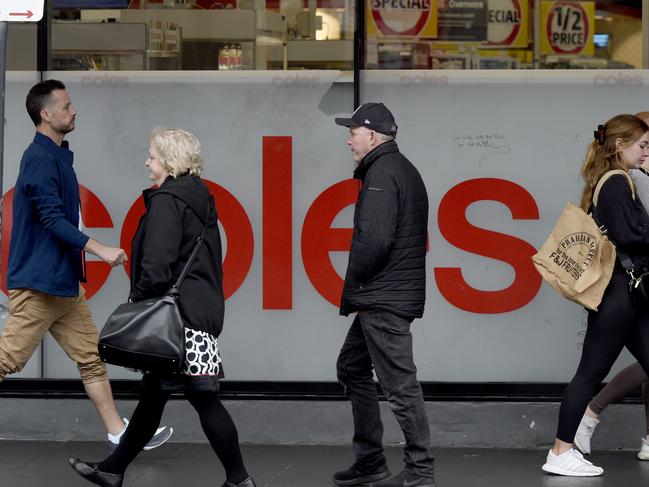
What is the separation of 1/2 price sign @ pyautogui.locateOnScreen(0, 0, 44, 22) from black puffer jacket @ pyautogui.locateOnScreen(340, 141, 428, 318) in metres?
1.70

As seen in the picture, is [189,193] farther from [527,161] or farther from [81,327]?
[527,161]

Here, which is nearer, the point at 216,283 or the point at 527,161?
the point at 216,283

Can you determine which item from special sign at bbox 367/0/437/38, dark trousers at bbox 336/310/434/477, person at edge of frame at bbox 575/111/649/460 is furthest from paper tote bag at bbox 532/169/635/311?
special sign at bbox 367/0/437/38

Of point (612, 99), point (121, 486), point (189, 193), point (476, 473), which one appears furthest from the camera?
point (612, 99)

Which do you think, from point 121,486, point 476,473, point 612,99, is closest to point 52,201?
point 121,486

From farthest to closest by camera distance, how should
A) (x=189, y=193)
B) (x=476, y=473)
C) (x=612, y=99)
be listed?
1. (x=612, y=99)
2. (x=476, y=473)
3. (x=189, y=193)

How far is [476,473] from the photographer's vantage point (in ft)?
23.1

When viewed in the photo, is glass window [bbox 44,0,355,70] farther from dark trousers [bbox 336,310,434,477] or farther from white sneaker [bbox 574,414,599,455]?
white sneaker [bbox 574,414,599,455]

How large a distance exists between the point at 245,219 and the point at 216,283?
1.81m

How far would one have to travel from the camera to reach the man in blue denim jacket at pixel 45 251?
6.72 meters

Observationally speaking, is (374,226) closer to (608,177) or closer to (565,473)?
(608,177)

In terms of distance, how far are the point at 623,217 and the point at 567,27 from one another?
168 cm

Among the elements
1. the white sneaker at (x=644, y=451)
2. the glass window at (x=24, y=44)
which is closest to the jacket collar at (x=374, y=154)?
the white sneaker at (x=644, y=451)

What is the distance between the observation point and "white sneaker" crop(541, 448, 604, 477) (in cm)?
688
